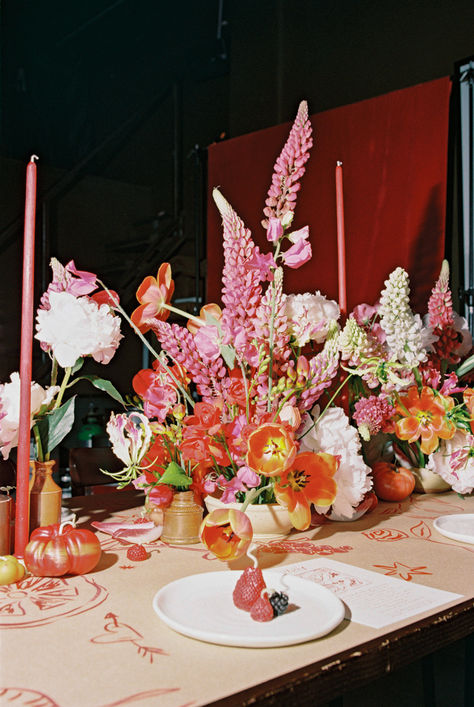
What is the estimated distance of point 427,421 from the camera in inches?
53.2

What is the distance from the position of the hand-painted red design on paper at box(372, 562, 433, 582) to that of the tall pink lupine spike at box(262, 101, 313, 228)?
50 cm

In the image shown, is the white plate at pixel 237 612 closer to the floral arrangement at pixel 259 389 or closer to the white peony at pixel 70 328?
the floral arrangement at pixel 259 389

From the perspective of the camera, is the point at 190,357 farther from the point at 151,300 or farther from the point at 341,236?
the point at 341,236

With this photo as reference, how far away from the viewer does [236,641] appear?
0.64 m

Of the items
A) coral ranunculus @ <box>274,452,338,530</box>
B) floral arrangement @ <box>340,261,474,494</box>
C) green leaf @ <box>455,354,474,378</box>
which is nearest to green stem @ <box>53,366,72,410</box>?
coral ranunculus @ <box>274,452,338,530</box>

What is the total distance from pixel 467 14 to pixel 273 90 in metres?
1.31

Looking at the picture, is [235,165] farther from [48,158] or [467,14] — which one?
[48,158]

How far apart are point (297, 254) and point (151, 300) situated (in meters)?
0.27

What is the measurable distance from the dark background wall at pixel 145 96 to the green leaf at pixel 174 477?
110 inches

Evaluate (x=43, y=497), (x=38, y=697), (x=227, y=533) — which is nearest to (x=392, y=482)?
(x=227, y=533)

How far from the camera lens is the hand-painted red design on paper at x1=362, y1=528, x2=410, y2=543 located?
1.10 m

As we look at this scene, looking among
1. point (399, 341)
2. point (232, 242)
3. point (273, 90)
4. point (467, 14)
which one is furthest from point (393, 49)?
point (232, 242)

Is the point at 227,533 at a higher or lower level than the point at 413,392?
lower

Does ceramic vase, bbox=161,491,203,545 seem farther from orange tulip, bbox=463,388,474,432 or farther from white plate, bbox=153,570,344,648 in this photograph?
orange tulip, bbox=463,388,474,432
